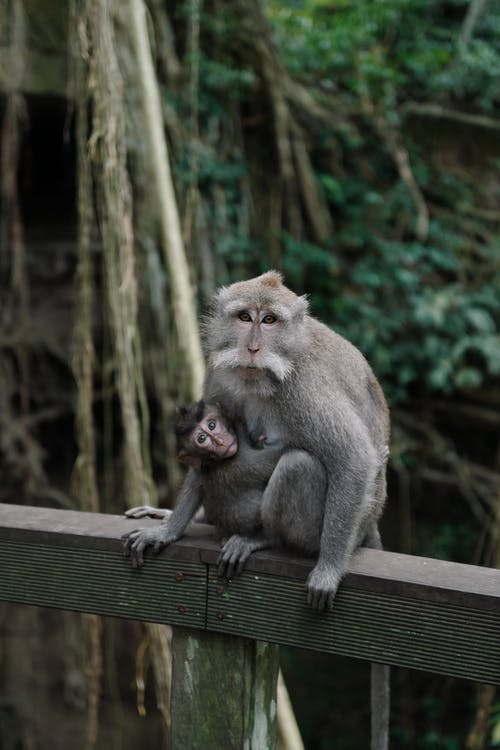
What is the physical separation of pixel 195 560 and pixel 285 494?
16.2 inches

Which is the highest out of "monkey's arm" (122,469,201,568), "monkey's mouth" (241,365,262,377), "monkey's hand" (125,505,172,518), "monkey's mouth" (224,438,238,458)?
"monkey's mouth" (241,365,262,377)

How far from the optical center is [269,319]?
2.46 m

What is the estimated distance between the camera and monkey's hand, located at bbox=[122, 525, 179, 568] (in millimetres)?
2078

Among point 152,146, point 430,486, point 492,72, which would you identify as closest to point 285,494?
point 152,146

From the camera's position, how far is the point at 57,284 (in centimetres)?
636

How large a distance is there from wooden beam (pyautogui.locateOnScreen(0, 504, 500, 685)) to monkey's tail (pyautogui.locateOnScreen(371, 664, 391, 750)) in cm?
41

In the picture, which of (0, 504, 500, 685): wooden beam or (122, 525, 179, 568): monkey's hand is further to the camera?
(122, 525, 179, 568): monkey's hand

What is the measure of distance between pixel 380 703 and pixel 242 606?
2.10ft

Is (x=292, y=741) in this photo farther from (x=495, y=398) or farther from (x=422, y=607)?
(x=495, y=398)

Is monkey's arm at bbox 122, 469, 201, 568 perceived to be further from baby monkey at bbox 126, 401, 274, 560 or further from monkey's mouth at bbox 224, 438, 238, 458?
monkey's mouth at bbox 224, 438, 238, 458

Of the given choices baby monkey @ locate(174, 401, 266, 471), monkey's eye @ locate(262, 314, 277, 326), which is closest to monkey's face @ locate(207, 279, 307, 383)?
monkey's eye @ locate(262, 314, 277, 326)

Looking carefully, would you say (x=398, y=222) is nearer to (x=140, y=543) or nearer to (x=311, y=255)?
(x=311, y=255)

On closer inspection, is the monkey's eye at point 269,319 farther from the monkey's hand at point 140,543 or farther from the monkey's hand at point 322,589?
the monkey's hand at point 322,589

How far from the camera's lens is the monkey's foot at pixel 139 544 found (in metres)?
2.08
